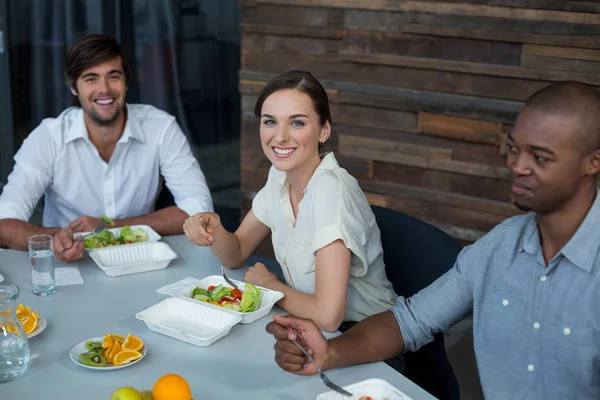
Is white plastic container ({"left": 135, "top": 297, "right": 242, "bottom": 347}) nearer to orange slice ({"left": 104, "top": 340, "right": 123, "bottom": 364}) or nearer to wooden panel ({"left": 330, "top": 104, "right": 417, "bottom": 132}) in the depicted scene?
orange slice ({"left": 104, "top": 340, "right": 123, "bottom": 364})

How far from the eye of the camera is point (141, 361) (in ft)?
5.85

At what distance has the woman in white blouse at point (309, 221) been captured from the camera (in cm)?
210

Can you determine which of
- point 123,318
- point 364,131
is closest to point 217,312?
point 123,318

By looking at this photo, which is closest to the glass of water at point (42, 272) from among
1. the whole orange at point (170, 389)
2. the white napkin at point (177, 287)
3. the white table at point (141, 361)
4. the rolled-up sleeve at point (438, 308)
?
the white table at point (141, 361)

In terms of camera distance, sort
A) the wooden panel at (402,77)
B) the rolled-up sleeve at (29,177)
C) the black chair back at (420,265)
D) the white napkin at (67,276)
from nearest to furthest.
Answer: the black chair back at (420,265) → the white napkin at (67,276) → the rolled-up sleeve at (29,177) → the wooden panel at (402,77)

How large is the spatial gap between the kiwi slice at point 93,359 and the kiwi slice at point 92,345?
0.06ft

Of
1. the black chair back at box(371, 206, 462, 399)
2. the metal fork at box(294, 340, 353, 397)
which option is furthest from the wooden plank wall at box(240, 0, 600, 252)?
the metal fork at box(294, 340, 353, 397)

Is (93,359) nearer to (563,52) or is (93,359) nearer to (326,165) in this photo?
(326,165)

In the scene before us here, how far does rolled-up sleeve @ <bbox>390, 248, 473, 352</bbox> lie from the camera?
6.38ft

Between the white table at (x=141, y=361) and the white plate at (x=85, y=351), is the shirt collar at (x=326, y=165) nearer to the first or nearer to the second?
the white table at (x=141, y=361)

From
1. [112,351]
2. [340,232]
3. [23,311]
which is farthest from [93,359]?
[340,232]

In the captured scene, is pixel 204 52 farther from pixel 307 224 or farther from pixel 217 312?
pixel 217 312

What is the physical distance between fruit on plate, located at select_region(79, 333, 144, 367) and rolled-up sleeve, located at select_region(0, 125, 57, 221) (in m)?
1.14

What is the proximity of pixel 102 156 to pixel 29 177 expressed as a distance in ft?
1.01
